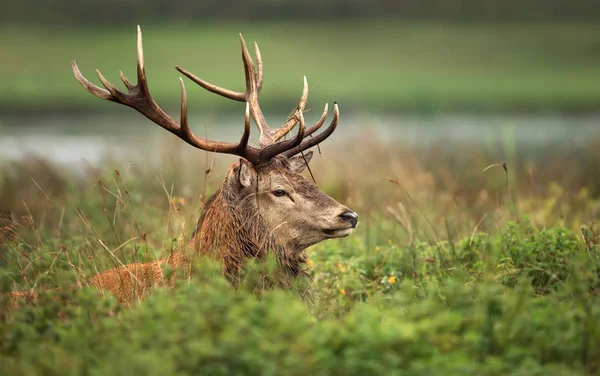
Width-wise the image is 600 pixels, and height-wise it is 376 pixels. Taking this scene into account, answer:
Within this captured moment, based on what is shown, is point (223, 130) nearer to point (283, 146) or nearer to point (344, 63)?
point (283, 146)

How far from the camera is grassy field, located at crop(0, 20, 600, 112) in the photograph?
32812mm

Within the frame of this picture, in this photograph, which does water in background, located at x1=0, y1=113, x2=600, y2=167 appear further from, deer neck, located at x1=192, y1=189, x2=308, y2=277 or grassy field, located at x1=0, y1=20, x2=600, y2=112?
deer neck, located at x1=192, y1=189, x2=308, y2=277

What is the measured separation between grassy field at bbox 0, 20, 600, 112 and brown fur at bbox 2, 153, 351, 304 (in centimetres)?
2378

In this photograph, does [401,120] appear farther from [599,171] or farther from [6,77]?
[6,77]

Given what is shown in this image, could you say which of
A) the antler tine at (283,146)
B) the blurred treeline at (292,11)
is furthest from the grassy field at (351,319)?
the blurred treeline at (292,11)

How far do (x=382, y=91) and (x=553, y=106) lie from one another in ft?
22.6

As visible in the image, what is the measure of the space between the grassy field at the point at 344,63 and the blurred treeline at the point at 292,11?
3.92 ft

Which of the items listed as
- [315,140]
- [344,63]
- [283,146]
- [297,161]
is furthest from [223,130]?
Result: [344,63]

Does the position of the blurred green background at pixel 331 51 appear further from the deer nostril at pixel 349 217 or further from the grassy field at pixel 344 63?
the deer nostril at pixel 349 217

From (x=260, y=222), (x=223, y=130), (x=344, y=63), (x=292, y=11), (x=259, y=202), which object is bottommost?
(x=223, y=130)

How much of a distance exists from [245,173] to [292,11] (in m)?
45.0

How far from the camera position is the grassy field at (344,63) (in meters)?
32.8

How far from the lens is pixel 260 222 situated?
21.5ft

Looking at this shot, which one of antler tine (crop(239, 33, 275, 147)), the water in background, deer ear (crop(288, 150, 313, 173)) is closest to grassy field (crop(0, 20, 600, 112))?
the water in background
